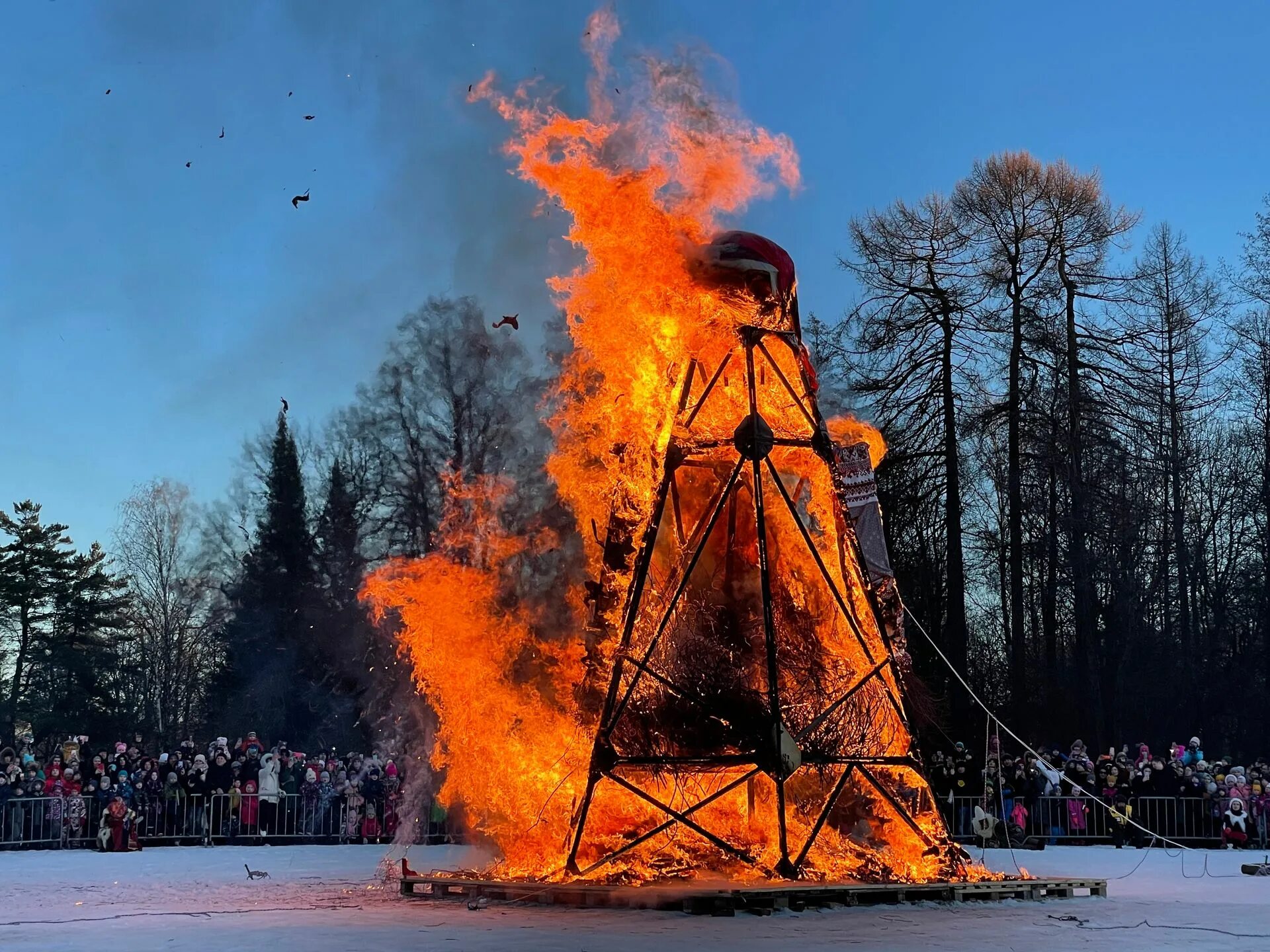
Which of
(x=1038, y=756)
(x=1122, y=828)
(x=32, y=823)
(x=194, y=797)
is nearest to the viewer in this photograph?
(x=1038, y=756)

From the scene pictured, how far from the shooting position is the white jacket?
2611cm

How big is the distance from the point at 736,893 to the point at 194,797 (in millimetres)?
15724

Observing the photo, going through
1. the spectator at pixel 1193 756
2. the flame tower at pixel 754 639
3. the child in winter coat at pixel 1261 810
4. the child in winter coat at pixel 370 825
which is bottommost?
the child in winter coat at pixel 370 825

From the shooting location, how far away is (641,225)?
16609mm

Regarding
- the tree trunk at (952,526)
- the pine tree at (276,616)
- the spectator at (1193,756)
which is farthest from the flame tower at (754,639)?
the pine tree at (276,616)

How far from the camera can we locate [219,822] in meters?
25.9

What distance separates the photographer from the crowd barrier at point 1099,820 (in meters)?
25.2

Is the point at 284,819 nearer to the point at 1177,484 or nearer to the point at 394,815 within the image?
the point at 394,815

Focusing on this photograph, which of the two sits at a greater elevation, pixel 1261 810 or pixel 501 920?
pixel 501 920

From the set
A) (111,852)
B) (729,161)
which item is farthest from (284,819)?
(729,161)

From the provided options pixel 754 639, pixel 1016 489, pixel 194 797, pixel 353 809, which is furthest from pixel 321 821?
pixel 1016 489

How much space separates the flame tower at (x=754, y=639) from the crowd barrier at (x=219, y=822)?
9641mm

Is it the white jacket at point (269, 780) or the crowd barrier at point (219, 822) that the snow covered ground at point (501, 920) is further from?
the white jacket at point (269, 780)

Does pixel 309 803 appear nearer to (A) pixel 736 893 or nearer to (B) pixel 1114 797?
(A) pixel 736 893
